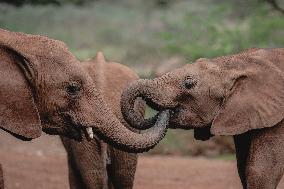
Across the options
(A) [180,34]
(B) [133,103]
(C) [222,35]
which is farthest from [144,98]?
(A) [180,34]

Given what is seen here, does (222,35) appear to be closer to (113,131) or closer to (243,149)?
(243,149)

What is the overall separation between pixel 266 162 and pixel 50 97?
76.5 inches

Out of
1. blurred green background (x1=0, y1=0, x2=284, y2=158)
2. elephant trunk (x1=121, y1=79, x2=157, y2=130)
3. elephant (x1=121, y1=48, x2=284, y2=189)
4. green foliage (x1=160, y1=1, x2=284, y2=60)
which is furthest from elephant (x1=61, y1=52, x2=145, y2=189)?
green foliage (x1=160, y1=1, x2=284, y2=60)

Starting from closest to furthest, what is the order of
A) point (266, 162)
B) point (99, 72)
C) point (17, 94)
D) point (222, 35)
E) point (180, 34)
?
1. point (17, 94)
2. point (266, 162)
3. point (99, 72)
4. point (222, 35)
5. point (180, 34)

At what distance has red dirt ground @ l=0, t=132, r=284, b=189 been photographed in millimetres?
14245

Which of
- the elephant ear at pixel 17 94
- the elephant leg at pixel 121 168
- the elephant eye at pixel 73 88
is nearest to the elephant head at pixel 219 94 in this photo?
the elephant leg at pixel 121 168

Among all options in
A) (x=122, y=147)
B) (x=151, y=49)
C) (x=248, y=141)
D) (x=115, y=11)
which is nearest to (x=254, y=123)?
(x=248, y=141)

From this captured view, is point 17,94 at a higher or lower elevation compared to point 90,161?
higher

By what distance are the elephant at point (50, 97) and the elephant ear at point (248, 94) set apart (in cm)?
116

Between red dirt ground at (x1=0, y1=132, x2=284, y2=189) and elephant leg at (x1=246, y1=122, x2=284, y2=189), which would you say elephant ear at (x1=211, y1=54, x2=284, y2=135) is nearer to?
elephant leg at (x1=246, y1=122, x2=284, y2=189)

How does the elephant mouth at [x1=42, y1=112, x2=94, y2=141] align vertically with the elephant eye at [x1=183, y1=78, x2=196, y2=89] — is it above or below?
above

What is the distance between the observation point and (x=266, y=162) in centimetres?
849

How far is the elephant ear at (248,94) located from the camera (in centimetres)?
870

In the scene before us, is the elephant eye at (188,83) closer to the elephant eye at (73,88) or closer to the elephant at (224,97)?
the elephant at (224,97)
